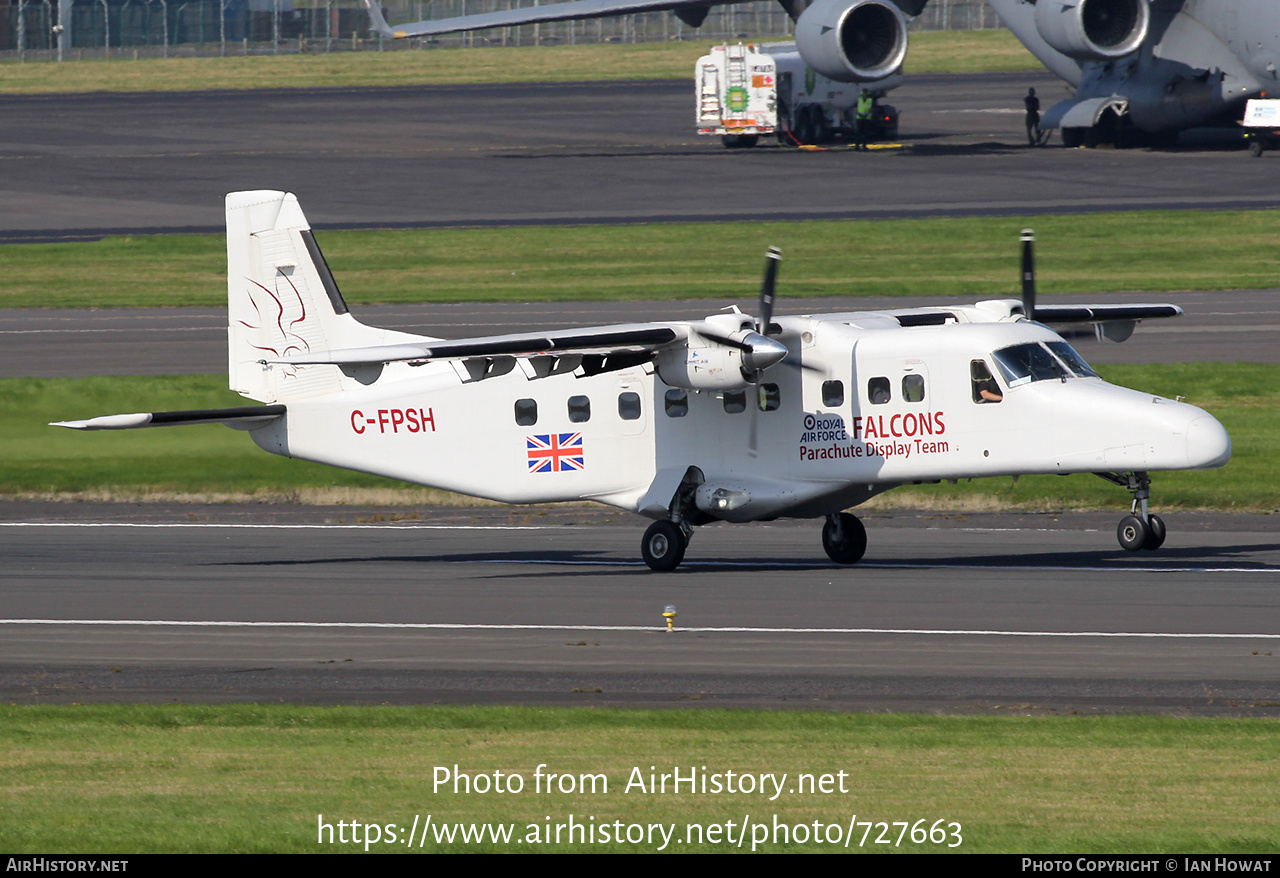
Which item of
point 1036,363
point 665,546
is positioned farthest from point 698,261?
point 1036,363

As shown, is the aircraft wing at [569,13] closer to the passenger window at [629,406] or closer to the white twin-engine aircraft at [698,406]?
the white twin-engine aircraft at [698,406]

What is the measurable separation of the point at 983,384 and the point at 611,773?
408 inches

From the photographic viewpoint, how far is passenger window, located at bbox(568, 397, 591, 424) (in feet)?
78.9

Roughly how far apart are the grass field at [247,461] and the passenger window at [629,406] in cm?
695

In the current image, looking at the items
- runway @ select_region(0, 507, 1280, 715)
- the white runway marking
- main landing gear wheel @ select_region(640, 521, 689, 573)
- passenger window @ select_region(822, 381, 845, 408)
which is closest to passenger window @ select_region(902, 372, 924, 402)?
passenger window @ select_region(822, 381, 845, 408)

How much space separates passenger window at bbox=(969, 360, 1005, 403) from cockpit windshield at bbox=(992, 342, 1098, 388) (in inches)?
6.3

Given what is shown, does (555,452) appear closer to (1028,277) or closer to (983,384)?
(983,384)

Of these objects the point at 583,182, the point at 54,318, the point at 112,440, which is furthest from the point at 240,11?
the point at 112,440

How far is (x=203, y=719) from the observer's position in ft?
50.7

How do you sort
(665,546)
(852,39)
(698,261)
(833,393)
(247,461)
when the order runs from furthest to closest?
1. (852,39)
2. (698,261)
3. (247,461)
4. (665,546)
5. (833,393)

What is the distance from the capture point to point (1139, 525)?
21906 mm

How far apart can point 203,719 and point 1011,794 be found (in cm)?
702

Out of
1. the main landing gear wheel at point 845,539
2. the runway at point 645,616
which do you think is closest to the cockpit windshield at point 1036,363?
the runway at point 645,616

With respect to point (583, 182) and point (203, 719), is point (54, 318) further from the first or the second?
point (203, 719)
